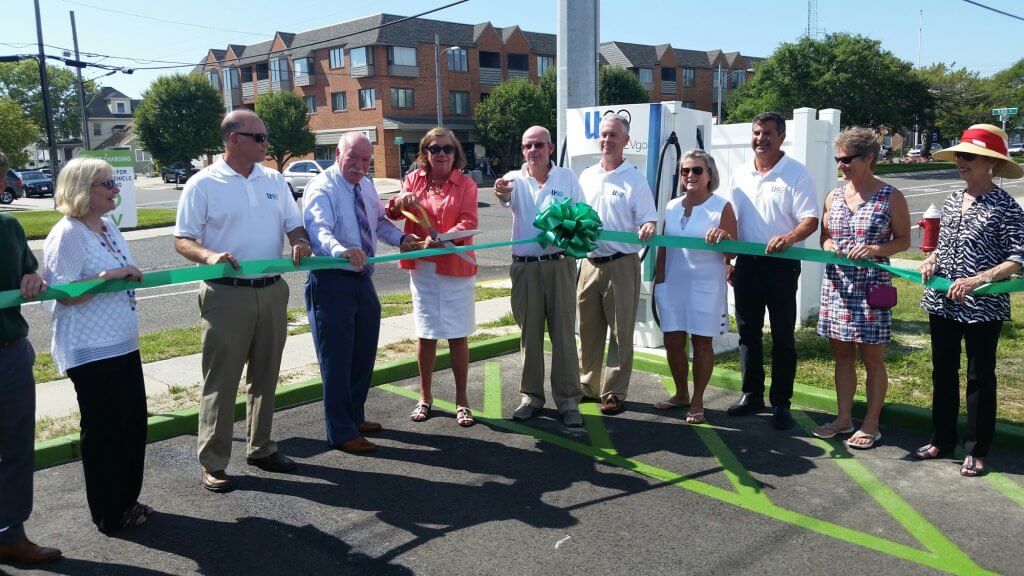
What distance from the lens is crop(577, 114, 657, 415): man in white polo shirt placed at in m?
5.68

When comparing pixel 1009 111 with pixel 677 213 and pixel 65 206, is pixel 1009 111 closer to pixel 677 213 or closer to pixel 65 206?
pixel 677 213

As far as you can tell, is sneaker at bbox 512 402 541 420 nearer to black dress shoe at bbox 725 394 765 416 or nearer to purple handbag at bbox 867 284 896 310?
black dress shoe at bbox 725 394 765 416

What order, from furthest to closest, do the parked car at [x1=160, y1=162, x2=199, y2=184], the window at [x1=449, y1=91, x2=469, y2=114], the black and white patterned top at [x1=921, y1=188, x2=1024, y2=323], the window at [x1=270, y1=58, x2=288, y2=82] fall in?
the window at [x1=270, y1=58, x2=288, y2=82], the window at [x1=449, y1=91, x2=469, y2=114], the parked car at [x1=160, y1=162, x2=199, y2=184], the black and white patterned top at [x1=921, y1=188, x2=1024, y2=323]

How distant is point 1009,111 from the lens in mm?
20547

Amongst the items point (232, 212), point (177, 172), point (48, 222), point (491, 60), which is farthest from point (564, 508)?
point (491, 60)

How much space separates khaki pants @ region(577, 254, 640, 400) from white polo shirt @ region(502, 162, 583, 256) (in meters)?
0.50

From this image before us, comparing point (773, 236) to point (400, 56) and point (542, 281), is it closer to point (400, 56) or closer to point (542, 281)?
point (542, 281)

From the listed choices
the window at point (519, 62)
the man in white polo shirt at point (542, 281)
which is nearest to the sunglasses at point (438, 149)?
the man in white polo shirt at point (542, 281)

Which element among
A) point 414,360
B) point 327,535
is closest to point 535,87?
point 414,360

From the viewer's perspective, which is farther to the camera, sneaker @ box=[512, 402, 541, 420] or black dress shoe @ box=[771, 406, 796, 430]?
sneaker @ box=[512, 402, 541, 420]

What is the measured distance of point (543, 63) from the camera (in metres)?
64.1

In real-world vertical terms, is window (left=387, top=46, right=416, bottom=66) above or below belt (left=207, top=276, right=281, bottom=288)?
above

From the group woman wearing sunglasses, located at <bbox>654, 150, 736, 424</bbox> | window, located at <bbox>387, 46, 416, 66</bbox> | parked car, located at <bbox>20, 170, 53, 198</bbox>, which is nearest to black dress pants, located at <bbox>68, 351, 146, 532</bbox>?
woman wearing sunglasses, located at <bbox>654, 150, 736, 424</bbox>

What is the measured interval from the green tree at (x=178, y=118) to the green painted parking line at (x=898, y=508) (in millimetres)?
53634
